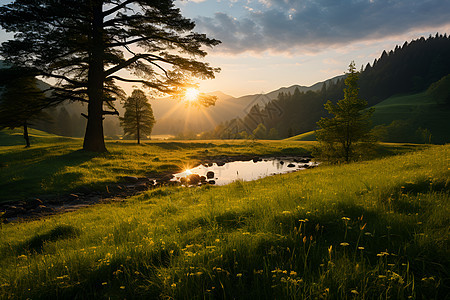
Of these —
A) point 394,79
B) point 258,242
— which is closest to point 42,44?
point 258,242

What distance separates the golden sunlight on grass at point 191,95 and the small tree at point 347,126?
36.2 ft

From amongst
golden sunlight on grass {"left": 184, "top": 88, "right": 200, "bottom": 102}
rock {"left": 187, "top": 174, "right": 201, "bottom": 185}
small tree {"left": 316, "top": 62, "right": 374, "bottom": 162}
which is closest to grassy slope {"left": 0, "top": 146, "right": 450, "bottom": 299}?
rock {"left": 187, "top": 174, "right": 201, "bottom": 185}

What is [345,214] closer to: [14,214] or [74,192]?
[14,214]

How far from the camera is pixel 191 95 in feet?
63.0

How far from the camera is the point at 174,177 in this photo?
17188 millimetres

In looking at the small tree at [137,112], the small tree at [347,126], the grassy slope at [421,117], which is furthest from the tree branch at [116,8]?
the grassy slope at [421,117]

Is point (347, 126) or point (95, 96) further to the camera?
point (95, 96)

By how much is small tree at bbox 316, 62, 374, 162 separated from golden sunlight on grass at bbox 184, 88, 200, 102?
1105cm

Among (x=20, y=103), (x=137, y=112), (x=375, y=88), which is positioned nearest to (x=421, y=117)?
(x=375, y=88)

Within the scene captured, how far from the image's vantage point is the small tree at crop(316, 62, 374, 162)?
596 inches

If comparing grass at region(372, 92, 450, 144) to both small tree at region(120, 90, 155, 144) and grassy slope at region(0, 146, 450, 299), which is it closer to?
small tree at region(120, 90, 155, 144)

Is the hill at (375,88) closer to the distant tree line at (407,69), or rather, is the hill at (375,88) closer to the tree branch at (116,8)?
the distant tree line at (407,69)

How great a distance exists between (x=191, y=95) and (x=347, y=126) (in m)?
13.4

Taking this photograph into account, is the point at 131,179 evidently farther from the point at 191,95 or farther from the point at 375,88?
the point at 375,88
